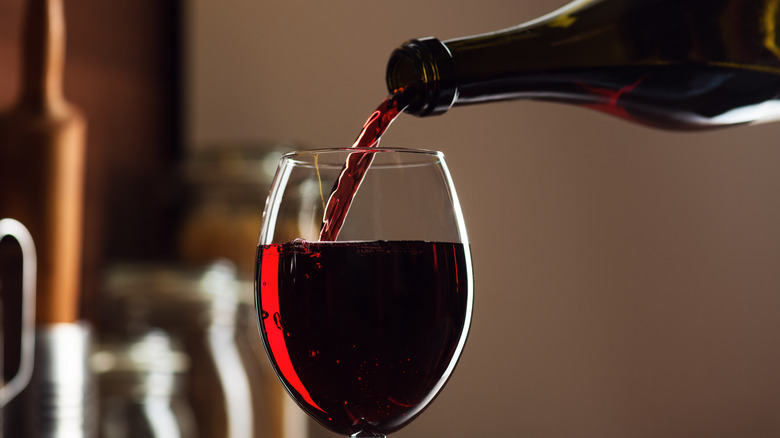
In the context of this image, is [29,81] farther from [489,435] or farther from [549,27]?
[489,435]

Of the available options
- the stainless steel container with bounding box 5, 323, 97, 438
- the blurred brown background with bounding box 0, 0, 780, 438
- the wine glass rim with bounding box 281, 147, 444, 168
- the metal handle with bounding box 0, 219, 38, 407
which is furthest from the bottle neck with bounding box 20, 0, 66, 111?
the wine glass rim with bounding box 281, 147, 444, 168

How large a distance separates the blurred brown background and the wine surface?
3.68ft

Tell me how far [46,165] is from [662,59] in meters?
0.80

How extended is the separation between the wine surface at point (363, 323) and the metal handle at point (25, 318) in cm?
56

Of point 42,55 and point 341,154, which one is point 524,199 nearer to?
point 42,55

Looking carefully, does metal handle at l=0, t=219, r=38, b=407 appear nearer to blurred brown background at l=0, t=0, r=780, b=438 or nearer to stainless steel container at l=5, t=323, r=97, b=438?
stainless steel container at l=5, t=323, r=97, b=438

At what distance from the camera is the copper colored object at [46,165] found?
44.8 inches

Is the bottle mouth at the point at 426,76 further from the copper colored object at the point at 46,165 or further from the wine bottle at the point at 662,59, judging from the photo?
the copper colored object at the point at 46,165

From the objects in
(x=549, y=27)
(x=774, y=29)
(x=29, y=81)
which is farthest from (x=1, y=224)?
(x=774, y=29)

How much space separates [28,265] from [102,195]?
0.89m

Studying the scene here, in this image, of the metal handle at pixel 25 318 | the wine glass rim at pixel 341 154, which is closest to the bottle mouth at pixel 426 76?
the wine glass rim at pixel 341 154

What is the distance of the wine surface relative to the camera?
58 centimetres

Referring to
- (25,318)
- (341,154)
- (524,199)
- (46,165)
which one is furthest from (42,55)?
(524,199)

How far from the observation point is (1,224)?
1033 mm
